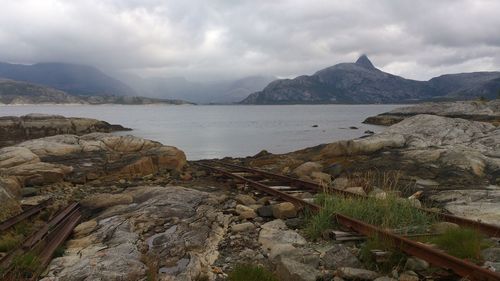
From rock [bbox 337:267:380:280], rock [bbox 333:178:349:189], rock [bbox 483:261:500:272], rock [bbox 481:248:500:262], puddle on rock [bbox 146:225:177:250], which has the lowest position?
rock [bbox 333:178:349:189]

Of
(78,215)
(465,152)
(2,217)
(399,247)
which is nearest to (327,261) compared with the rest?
(399,247)

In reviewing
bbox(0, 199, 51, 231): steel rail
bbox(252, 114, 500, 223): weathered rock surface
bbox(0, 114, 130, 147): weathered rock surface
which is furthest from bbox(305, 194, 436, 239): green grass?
bbox(0, 114, 130, 147): weathered rock surface

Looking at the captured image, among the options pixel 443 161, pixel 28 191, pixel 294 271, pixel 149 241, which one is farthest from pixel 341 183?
pixel 28 191

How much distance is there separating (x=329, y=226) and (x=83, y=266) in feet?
14.1

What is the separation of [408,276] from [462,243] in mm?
1358

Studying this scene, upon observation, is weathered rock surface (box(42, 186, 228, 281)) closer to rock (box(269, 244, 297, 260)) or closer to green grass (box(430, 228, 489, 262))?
rock (box(269, 244, 297, 260))

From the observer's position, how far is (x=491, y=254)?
6.00 m

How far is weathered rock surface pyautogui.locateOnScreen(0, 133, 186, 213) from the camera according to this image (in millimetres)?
14953

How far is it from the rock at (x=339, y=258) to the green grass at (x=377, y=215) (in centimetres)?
111

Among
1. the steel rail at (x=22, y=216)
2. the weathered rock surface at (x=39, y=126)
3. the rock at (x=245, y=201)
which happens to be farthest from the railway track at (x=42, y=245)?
the weathered rock surface at (x=39, y=126)

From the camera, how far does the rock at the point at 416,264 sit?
5.71 m

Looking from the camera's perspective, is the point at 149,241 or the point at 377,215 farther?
the point at 377,215

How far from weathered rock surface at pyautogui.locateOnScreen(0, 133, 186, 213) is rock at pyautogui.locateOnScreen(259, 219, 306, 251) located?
7.49m

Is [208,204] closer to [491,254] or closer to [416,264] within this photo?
[416,264]
